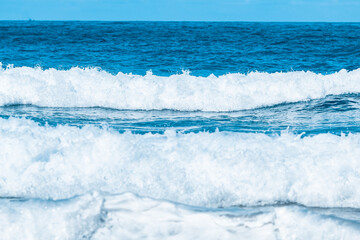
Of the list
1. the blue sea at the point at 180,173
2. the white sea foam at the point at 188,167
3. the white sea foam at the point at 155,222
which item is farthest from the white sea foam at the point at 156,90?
the white sea foam at the point at 155,222

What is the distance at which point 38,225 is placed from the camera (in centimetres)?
291

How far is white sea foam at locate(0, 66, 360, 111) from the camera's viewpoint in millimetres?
8898

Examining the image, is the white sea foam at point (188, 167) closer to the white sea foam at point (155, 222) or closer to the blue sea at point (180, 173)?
the blue sea at point (180, 173)

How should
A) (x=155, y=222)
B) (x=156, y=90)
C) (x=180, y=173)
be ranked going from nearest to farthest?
(x=155, y=222) → (x=180, y=173) → (x=156, y=90)

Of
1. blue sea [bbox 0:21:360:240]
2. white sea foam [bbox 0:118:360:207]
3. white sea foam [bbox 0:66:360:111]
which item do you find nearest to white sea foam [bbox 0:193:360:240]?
blue sea [bbox 0:21:360:240]

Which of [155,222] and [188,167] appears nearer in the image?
[155,222]

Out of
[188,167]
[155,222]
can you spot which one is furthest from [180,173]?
[155,222]

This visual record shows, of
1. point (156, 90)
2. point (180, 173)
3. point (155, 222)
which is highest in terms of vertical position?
point (156, 90)

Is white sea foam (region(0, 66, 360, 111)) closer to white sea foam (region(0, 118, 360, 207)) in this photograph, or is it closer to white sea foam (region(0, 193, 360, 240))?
Result: white sea foam (region(0, 118, 360, 207))

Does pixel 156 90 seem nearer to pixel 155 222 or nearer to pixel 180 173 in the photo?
pixel 180 173

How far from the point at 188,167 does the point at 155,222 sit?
111 centimetres

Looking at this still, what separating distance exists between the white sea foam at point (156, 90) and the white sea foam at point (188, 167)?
4.30 meters

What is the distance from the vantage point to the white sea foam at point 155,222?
9.32ft

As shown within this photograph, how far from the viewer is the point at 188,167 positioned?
3988 mm
